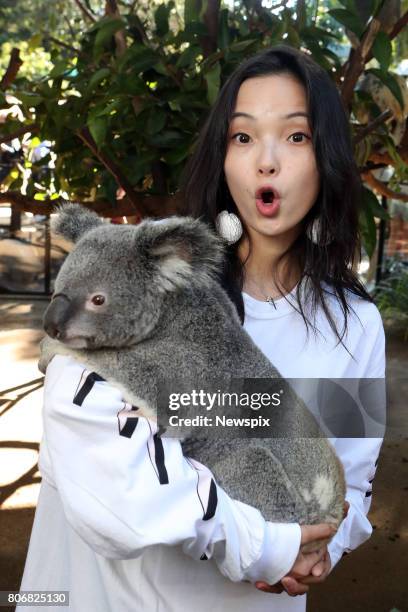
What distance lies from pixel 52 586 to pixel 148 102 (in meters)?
1.27

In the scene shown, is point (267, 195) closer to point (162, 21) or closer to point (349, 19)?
point (349, 19)

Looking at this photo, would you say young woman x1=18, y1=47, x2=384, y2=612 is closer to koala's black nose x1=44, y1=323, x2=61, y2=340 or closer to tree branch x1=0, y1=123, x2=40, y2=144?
koala's black nose x1=44, y1=323, x2=61, y2=340

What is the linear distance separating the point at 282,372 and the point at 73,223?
0.48 meters

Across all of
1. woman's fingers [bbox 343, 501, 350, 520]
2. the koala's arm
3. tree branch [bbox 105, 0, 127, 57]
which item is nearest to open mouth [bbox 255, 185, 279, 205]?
the koala's arm

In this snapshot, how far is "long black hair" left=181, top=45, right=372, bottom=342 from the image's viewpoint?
1.32 metres

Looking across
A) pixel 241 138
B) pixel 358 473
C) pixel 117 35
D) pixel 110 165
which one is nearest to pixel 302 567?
pixel 358 473

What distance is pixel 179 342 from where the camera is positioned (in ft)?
3.97

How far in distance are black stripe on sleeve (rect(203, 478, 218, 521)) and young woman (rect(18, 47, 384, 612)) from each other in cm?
1

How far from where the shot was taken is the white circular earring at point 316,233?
1.40 meters

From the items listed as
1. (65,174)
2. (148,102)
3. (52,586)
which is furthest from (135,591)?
(65,174)

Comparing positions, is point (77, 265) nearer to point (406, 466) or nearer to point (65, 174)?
point (65, 174)

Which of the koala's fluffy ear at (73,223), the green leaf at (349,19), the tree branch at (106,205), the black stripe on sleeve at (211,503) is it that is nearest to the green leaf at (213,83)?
the green leaf at (349,19)

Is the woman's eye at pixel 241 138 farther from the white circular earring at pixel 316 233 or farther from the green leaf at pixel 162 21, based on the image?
the green leaf at pixel 162 21

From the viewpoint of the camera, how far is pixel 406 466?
3891 millimetres
